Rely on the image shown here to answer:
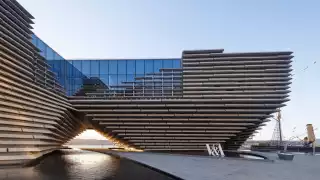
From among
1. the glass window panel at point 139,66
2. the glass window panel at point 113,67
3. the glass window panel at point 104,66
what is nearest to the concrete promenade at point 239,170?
the glass window panel at point 139,66

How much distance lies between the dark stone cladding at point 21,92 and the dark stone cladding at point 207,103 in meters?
6.92

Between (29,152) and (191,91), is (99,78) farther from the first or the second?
(29,152)

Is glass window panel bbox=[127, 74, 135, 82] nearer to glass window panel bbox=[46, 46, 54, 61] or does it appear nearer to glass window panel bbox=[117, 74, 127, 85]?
glass window panel bbox=[117, 74, 127, 85]

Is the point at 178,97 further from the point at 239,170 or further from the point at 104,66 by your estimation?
the point at 239,170

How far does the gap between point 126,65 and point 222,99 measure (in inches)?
335

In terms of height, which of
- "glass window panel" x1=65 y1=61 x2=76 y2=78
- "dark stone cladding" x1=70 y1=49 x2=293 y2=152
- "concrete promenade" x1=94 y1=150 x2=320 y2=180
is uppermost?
"glass window panel" x1=65 y1=61 x2=76 y2=78

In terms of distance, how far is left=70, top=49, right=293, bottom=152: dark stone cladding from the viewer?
28.0 meters

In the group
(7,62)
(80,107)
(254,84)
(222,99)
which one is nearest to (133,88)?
(80,107)

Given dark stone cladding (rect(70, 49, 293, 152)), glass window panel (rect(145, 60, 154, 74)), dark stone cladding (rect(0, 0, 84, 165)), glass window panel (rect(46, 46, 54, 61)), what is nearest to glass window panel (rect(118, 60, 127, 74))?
→ glass window panel (rect(145, 60, 154, 74))

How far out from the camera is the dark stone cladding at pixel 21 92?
15445 mm

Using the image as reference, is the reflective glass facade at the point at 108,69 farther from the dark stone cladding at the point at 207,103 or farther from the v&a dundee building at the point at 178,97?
the dark stone cladding at the point at 207,103

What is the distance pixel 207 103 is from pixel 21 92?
49.3ft

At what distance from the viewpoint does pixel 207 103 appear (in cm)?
2811

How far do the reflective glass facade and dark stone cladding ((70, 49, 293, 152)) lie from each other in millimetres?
1647
